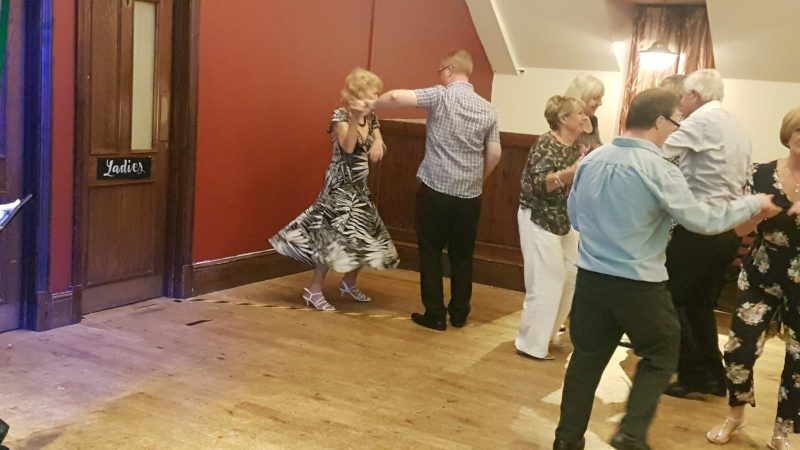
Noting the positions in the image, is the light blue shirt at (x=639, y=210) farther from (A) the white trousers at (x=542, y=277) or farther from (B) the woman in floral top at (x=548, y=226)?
(A) the white trousers at (x=542, y=277)

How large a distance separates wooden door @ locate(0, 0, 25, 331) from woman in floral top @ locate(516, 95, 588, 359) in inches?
93.3

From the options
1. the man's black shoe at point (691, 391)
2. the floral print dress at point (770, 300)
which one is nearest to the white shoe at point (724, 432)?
the floral print dress at point (770, 300)

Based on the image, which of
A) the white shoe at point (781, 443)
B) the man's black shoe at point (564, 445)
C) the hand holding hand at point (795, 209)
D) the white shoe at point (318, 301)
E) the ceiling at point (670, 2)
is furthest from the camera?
the ceiling at point (670, 2)

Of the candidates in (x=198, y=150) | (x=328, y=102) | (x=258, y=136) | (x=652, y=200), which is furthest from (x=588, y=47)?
(x=652, y=200)

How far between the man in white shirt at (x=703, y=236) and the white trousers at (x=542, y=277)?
600 mm

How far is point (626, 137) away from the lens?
276 centimetres

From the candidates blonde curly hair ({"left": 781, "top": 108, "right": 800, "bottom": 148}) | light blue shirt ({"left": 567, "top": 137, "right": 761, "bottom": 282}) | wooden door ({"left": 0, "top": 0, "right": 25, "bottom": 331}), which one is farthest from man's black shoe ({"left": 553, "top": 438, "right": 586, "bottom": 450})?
wooden door ({"left": 0, "top": 0, "right": 25, "bottom": 331})

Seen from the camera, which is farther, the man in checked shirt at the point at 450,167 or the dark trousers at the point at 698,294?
the man in checked shirt at the point at 450,167

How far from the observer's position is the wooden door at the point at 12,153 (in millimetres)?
3854

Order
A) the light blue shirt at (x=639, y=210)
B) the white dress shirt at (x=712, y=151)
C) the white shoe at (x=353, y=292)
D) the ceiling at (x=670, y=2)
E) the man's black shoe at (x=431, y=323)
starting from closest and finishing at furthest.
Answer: the light blue shirt at (x=639, y=210) < the white dress shirt at (x=712, y=151) < the man's black shoe at (x=431, y=323) < the white shoe at (x=353, y=292) < the ceiling at (x=670, y=2)

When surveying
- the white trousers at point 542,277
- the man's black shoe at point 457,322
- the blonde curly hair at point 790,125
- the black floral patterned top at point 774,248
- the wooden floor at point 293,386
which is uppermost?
the blonde curly hair at point 790,125

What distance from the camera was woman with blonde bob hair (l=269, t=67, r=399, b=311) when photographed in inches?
187

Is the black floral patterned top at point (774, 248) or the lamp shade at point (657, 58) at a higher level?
the lamp shade at point (657, 58)

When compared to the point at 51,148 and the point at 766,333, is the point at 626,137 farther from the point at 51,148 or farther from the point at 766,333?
the point at 51,148
